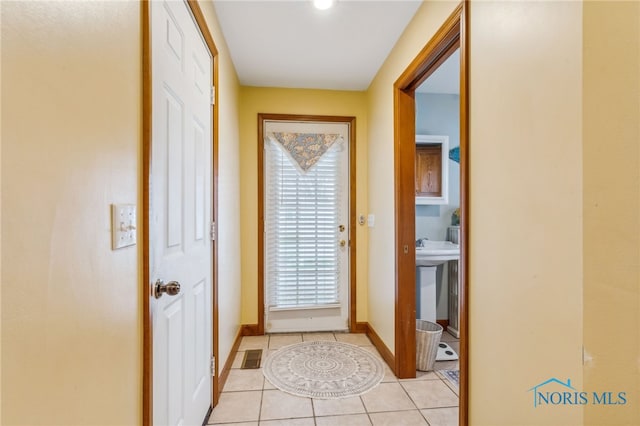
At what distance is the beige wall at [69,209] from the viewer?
50 cm

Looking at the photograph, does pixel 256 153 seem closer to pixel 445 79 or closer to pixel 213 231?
pixel 213 231

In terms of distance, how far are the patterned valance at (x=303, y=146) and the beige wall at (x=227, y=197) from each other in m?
0.46

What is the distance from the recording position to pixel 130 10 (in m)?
0.88

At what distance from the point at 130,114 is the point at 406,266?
6.26 feet

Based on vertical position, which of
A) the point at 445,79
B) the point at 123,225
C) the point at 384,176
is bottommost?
the point at 123,225

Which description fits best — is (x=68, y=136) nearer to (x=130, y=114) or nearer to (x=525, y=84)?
(x=130, y=114)

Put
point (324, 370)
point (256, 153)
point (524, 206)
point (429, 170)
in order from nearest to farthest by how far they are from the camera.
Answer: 1. point (524, 206)
2. point (324, 370)
3. point (256, 153)
4. point (429, 170)

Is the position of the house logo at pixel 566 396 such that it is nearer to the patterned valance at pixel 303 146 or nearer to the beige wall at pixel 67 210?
the beige wall at pixel 67 210

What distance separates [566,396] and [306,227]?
7.93 ft

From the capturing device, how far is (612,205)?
777 mm

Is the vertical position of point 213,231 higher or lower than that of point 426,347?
higher

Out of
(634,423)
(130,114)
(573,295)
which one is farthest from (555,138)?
(130,114)

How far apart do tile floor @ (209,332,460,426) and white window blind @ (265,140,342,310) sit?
3.05ft

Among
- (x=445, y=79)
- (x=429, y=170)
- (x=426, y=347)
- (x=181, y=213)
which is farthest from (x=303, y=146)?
(x=426, y=347)
